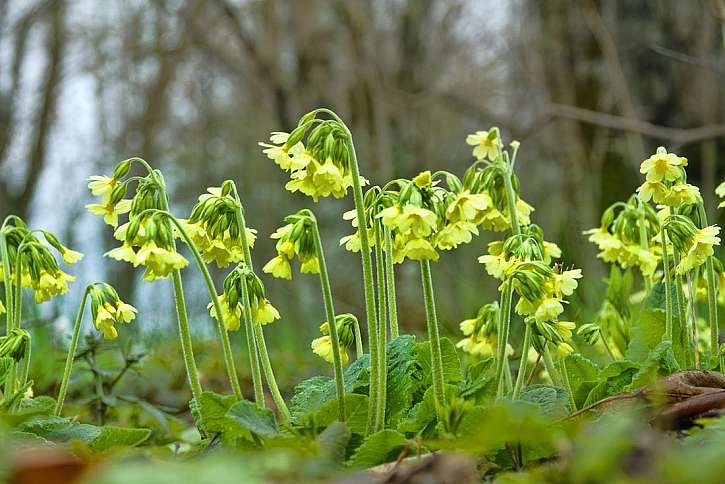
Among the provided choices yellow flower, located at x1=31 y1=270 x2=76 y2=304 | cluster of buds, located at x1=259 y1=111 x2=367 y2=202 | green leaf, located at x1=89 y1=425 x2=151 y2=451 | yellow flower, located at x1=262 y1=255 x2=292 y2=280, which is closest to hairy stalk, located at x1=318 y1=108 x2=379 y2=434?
cluster of buds, located at x1=259 y1=111 x2=367 y2=202

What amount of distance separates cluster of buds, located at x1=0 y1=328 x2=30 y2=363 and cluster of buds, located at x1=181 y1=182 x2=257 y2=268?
0.44 meters

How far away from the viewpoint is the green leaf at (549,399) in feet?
5.46

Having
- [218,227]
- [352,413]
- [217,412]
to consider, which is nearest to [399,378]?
[352,413]

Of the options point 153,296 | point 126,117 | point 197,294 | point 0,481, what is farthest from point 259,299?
point 126,117

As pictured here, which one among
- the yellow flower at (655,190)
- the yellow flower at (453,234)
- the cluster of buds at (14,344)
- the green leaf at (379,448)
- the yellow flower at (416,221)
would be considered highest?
the yellow flower at (655,190)

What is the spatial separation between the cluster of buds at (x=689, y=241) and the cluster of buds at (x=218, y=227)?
3.24 ft

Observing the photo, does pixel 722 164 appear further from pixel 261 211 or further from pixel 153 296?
pixel 261 211

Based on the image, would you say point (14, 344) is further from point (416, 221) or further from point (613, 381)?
point (613, 381)

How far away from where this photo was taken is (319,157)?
1.82 metres

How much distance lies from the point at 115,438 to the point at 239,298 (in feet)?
1.35

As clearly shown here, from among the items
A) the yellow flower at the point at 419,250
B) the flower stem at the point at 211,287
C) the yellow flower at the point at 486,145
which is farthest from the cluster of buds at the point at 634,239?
the flower stem at the point at 211,287

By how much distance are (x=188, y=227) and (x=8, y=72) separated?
9.81 metres

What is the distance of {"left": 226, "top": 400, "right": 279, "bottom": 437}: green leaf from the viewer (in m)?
1.43

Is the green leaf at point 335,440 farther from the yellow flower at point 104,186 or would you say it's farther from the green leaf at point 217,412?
the yellow flower at point 104,186
